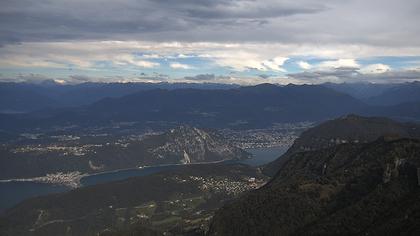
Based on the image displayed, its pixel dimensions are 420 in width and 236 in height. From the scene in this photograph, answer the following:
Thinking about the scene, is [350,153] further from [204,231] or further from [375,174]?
[204,231]

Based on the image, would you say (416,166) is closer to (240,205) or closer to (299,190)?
(299,190)

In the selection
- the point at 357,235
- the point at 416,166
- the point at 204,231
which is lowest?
the point at 204,231

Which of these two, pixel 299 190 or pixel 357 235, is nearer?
pixel 357 235

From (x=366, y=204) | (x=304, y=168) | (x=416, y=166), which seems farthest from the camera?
(x=304, y=168)

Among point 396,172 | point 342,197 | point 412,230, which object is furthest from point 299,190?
point 412,230

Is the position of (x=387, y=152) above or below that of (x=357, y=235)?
above

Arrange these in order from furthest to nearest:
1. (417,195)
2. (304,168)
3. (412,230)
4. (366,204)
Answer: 1. (304,168)
2. (366,204)
3. (417,195)
4. (412,230)
